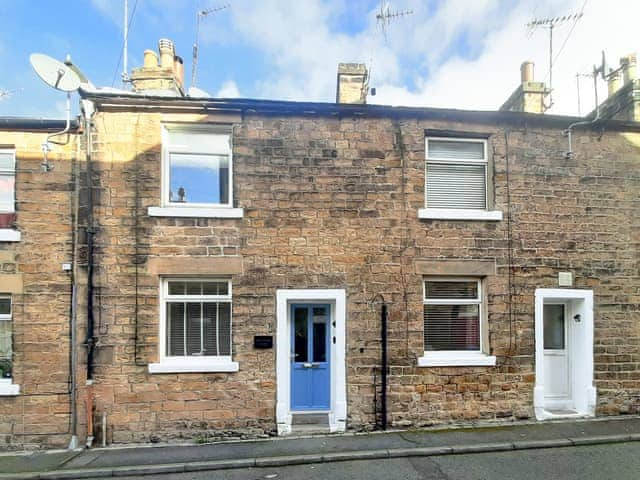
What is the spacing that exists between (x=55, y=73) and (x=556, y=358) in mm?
10419

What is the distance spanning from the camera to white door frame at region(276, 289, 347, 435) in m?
6.42

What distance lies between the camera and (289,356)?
6680 millimetres

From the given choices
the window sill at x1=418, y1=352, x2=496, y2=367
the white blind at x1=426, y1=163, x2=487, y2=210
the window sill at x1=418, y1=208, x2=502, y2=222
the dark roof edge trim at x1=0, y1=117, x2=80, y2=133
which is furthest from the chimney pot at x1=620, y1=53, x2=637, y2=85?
the dark roof edge trim at x1=0, y1=117, x2=80, y2=133

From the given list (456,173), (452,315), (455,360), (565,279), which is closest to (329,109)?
(456,173)

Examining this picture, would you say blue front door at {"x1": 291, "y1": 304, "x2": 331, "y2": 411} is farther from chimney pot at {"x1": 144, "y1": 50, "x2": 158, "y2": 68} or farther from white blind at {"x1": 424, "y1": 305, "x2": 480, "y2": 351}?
chimney pot at {"x1": 144, "y1": 50, "x2": 158, "y2": 68}

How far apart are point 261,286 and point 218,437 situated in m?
2.60

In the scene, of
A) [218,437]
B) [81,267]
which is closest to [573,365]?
[218,437]

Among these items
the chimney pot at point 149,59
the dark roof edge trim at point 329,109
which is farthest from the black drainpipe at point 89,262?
the chimney pot at point 149,59

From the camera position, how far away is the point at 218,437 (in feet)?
20.5

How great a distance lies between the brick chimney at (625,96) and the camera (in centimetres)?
751

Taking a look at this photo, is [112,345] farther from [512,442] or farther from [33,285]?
[512,442]

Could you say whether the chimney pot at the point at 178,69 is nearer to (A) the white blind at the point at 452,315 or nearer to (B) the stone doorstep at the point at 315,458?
(A) the white blind at the point at 452,315

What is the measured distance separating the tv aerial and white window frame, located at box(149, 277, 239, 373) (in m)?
2.85

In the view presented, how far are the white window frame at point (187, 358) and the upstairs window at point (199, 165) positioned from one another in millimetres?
1410
